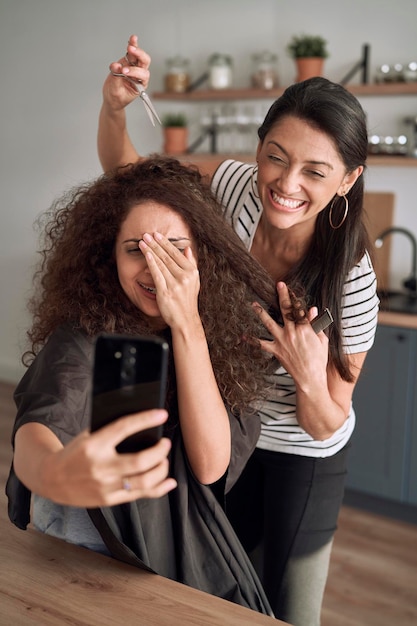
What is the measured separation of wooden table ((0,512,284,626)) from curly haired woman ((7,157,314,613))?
44mm

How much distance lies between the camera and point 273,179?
144 cm

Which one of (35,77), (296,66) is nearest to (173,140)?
(296,66)

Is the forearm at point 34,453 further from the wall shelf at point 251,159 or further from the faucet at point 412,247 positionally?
the faucet at point 412,247

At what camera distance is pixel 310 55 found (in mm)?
3518

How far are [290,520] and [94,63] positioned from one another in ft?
11.5

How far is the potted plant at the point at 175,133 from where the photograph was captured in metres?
4.11

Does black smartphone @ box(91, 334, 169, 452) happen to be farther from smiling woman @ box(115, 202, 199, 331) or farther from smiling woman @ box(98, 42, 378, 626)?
smiling woman @ box(98, 42, 378, 626)

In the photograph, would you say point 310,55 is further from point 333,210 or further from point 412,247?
point 333,210

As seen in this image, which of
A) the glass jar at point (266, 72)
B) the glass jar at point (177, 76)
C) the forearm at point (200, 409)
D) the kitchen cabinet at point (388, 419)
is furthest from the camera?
the glass jar at point (177, 76)

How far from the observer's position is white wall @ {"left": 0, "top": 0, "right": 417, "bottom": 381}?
3.62 m

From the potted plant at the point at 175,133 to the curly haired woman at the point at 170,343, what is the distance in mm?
2749

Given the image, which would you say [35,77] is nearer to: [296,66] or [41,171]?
[41,171]

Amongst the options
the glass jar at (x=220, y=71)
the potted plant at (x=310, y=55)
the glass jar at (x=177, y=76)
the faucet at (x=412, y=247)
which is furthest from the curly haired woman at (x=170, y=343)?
the glass jar at (x=177, y=76)

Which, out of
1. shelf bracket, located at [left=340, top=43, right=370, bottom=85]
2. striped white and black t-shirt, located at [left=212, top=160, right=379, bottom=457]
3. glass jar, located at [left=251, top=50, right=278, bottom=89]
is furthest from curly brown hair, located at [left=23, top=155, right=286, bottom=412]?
glass jar, located at [left=251, top=50, right=278, bottom=89]
